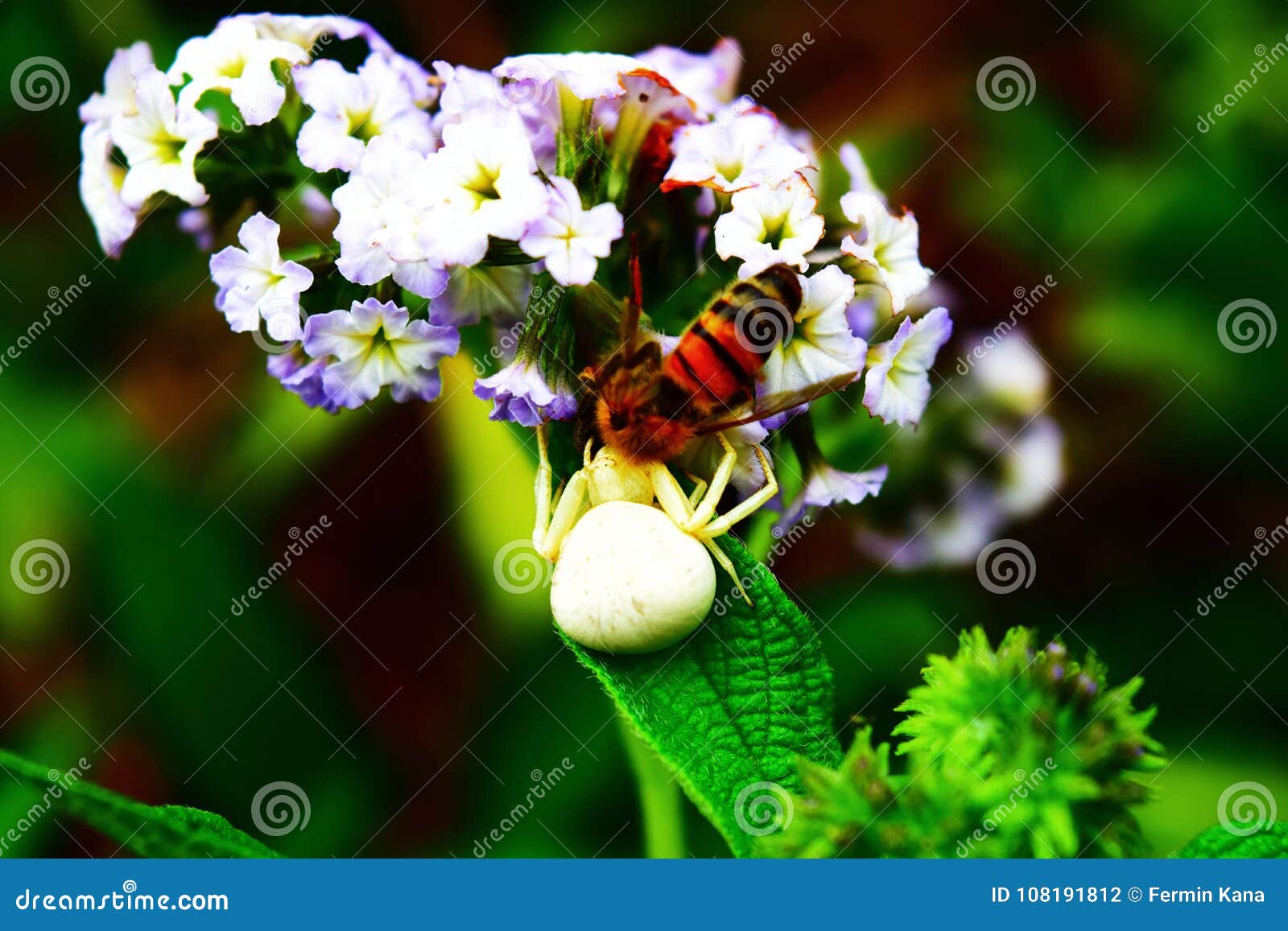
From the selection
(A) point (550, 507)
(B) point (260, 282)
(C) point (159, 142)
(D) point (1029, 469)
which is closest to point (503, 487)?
(A) point (550, 507)

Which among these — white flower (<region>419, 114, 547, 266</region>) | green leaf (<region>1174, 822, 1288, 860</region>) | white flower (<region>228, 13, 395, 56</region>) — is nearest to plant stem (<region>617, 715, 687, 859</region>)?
green leaf (<region>1174, 822, 1288, 860</region>)

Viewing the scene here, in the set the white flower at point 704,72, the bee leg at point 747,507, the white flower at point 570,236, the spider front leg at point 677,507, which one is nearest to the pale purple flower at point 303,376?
the white flower at point 570,236

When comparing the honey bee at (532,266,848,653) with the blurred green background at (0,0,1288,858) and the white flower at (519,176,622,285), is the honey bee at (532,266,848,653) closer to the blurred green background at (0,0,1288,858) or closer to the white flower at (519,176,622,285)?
the white flower at (519,176,622,285)

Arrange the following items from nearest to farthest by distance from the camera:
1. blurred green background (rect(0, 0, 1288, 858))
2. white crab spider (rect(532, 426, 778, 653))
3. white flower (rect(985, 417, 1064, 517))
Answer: white crab spider (rect(532, 426, 778, 653)) → white flower (rect(985, 417, 1064, 517)) → blurred green background (rect(0, 0, 1288, 858))

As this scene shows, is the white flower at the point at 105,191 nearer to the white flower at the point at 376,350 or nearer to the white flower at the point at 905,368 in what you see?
the white flower at the point at 376,350

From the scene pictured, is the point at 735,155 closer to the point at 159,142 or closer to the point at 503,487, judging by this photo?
the point at 159,142

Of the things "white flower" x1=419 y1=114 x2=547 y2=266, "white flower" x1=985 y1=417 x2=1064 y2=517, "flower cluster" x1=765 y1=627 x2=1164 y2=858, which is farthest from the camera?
"white flower" x1=985 y1=417 x2=1064 y2=517
